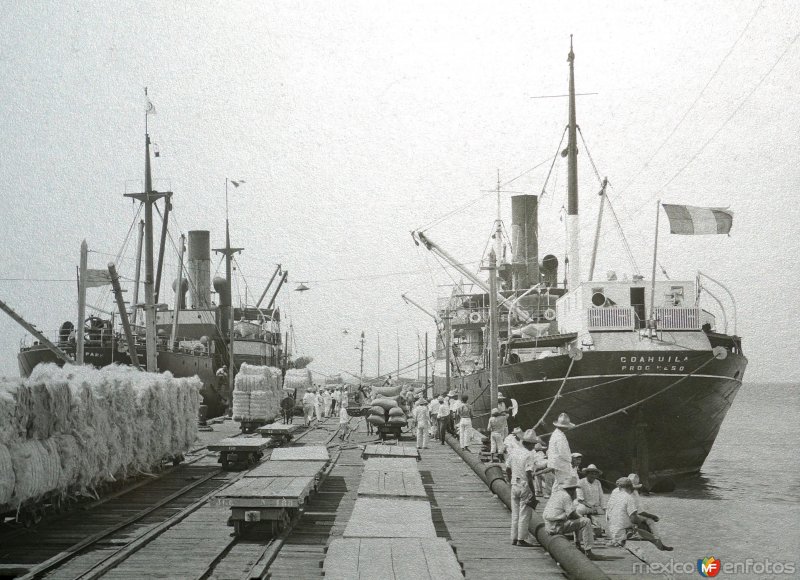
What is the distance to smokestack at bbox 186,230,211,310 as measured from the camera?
190 feet

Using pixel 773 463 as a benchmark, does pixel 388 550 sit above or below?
above

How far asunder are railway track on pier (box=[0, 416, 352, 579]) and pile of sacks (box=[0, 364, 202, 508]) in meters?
0.59

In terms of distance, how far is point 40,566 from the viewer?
9375 mm

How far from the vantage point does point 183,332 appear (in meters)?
56.1

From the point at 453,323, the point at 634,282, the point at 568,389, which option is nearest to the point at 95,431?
the point at 568,389

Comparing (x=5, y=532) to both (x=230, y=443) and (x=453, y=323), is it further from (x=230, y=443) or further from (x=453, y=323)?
(x=453, y=323)

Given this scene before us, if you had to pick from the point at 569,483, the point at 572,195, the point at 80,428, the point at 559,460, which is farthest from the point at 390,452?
the point at 572,195

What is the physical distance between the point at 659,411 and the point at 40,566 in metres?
18.3

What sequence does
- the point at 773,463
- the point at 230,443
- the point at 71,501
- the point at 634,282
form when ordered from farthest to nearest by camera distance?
the point at 773,463, the point at 634,282, the point at 230,443, the point at 71,501

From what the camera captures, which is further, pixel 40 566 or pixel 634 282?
pixel 634 282

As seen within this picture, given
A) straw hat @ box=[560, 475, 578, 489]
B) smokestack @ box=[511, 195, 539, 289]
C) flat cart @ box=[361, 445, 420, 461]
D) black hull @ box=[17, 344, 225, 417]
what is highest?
smokestack @ box=[511, 195, 539, 289]

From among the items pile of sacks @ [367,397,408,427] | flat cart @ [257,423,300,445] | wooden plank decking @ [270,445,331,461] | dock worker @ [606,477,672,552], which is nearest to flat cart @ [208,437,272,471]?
wooden plank decking @ [270,445,331,461]

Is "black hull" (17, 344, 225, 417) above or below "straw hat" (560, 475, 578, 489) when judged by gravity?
above

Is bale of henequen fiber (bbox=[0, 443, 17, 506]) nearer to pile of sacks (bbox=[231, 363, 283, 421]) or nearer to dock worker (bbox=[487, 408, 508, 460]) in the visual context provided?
dock worker (bbox=[487, 408, 508, 460])
